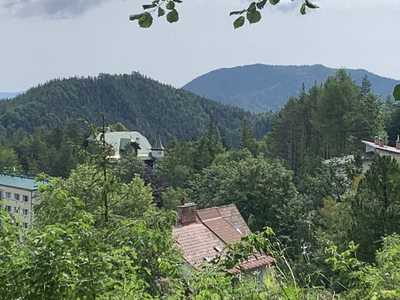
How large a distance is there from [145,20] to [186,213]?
50.4 feet

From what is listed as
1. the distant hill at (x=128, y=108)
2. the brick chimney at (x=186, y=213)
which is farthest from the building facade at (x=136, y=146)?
the distant hill at (x=128, y=108)

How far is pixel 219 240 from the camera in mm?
16609

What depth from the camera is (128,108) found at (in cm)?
15138

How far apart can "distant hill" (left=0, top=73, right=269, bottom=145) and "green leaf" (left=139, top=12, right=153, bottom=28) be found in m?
123

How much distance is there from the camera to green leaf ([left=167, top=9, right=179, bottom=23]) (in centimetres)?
199

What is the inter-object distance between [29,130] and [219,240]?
11663 centimetres

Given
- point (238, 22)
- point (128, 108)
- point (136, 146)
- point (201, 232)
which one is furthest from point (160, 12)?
point (128, 108)

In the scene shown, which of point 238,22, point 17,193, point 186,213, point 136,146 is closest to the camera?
point 238,22

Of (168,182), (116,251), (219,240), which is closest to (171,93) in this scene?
(168,182)

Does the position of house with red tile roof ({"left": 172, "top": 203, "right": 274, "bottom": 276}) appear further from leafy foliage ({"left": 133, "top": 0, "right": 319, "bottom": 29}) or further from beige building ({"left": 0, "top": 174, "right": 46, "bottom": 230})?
beige building ({"left": 0, "top": 174, "right": 46, "bottom": 230})

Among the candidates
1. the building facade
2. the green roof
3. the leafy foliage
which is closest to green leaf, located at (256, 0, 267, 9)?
the leafy foliage

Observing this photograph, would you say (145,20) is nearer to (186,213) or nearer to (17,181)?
(186,213)

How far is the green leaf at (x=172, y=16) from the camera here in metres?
1.99

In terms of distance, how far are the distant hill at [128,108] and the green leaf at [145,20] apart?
12313cm
